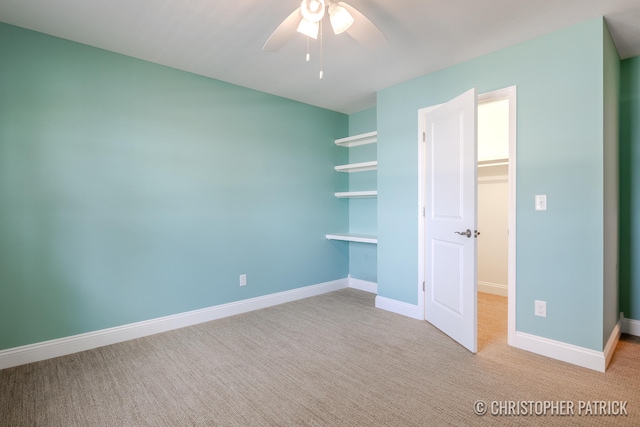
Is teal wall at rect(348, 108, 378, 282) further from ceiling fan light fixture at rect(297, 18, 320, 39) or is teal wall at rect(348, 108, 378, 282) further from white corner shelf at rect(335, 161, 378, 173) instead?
ceiling fan light fixture at rect(297, 18, 320, 39)

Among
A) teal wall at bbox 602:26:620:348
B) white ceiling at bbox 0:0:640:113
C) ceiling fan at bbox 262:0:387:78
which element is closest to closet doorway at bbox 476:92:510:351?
teal wall at bbox 602:26:620:348

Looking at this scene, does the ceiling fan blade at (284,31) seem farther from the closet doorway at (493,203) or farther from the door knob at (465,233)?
the closet doorway at (493,203)

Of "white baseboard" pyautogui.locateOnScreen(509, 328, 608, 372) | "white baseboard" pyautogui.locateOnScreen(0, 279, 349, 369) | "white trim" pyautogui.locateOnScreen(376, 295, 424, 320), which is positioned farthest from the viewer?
"white trim" pyautogui.locateOnScreen(376, 295, 424, 320)

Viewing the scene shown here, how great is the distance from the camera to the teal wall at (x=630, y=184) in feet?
9.11

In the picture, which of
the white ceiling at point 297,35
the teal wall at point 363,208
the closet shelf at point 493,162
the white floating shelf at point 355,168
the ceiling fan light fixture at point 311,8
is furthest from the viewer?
the teal wall at point 363,208

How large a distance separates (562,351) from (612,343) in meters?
0.49

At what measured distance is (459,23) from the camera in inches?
90.1

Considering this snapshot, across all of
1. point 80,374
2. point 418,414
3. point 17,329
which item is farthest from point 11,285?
point 418,414

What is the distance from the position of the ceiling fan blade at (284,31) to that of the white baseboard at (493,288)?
12.9 feet

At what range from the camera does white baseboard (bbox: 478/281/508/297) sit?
4063mm

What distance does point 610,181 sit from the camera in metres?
2.42

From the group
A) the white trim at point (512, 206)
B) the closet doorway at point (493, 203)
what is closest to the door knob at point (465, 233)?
the white trim at point (512, 206)

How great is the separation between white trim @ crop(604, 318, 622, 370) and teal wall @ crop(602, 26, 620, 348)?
0.13 ft

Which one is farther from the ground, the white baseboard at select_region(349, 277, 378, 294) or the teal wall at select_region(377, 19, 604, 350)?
the teal wall at select_region(377, 19, 604, 350)
